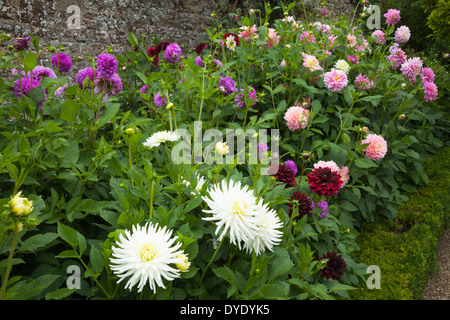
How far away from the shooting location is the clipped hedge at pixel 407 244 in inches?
81.6

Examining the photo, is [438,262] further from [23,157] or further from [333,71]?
[23,157]

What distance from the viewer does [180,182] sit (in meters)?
1.16

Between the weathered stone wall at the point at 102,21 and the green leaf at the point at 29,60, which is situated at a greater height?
the weathered stone wall at the point at 102,21

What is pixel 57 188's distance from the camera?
1298 millimetres

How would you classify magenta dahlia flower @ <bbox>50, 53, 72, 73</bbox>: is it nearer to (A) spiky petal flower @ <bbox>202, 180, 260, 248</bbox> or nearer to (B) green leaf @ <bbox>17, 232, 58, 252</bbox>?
(B) green leaf @ <bbox>17, 232, 58, 252</bbox>

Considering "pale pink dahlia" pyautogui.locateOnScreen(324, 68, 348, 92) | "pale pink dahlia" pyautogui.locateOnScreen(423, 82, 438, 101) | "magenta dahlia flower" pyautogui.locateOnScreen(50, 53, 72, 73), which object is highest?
"pale pink dahlia" pyautogui.locateOnScreen(423, 82, 438, 101)

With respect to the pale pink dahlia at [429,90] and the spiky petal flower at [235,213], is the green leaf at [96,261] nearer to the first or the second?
the spiky petal flower at [235,213]

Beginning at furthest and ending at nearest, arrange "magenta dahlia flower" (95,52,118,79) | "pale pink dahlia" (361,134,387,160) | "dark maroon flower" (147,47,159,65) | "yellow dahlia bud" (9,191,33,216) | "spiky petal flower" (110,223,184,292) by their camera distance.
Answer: "dark maroon flower" (147,47,159,65)
"pale pink dahlia" (361,134,387,160)
"magenta dahlia flower" (95,52,118,79)
"spiky petal flower" (110,223,184,292)
"yellow dahlia bud" (9,191,33,216)

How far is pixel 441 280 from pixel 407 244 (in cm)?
31

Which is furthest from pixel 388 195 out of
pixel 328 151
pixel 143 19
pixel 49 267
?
pixel 143 19

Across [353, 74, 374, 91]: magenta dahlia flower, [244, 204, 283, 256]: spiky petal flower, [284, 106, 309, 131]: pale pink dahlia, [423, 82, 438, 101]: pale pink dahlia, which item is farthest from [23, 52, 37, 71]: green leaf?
[423, 82, 438, 101]: pale pink dahlia

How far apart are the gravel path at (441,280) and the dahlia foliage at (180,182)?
1.58ft

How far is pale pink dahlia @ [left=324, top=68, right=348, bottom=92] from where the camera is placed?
2291 mm

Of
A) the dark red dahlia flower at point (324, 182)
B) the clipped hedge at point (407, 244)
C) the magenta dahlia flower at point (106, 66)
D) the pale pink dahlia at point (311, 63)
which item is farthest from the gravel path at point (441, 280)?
the magenta dahlia flower at point (106, 66)
